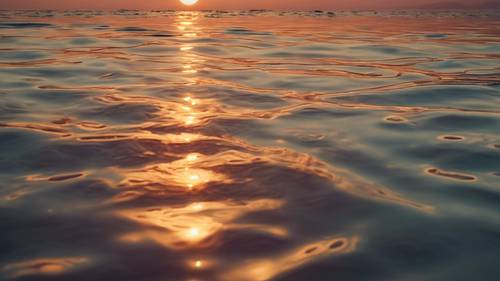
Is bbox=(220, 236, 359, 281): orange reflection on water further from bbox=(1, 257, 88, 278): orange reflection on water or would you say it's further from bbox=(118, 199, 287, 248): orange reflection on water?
bbox=(1, 257, 88, 278): orange reflection on water

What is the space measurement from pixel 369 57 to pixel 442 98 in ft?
13.1

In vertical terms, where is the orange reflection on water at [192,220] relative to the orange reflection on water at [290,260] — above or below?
above

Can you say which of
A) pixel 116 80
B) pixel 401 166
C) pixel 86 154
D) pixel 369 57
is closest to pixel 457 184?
pixel 401 166

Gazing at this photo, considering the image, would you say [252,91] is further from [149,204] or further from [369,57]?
[369,57]

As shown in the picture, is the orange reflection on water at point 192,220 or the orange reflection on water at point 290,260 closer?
the orange reflection on water at point 290,260

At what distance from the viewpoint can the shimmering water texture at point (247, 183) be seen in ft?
5.10

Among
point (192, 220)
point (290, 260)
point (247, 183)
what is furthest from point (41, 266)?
point (247, 183)

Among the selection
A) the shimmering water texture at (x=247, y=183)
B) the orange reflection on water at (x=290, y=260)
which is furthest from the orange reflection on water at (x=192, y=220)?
the orange reflection on water at (x=290, y=260)

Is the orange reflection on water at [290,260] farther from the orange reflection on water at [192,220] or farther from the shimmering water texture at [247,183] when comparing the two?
the orange reflection on water at [192,220]

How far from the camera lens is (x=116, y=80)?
5.22 metres

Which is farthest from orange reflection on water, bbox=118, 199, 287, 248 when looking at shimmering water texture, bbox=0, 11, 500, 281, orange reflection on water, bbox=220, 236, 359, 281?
orange reflection on water, bbox=220, 236, 359, 281

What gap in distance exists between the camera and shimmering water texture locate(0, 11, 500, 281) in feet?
5.10

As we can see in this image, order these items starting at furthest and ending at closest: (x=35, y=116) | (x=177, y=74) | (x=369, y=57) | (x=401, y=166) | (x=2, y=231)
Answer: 1. (x=369, y=57)
2. (x=177, y=74)
3. (x=35, y=116)
4. (x=401, y=166)
5. (x=2, y=231)

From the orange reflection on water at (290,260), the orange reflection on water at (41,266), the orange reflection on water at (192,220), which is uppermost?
the orange reflection on water at (41,266)
